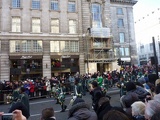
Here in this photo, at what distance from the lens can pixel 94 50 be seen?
3238cm

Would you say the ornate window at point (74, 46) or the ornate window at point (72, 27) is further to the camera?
the ornate window at point (72, 27)

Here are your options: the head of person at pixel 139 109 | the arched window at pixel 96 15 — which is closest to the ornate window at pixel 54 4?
the arched window at pixel 96 15

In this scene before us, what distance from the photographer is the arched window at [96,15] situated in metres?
33.7

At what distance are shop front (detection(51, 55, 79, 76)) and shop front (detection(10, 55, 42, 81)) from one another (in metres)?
2.16

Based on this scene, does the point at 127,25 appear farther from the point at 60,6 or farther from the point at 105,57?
the point at 60,6

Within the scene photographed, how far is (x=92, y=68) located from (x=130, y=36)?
13393 millimetres

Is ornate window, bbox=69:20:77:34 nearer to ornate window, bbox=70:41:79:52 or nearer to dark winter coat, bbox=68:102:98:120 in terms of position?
ornate window, bbox=70:41:79:52

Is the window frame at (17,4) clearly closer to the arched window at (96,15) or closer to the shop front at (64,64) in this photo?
the shop front at (64,64)

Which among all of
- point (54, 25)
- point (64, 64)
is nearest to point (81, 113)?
point (64, 64)

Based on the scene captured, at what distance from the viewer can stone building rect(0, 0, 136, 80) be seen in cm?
2742

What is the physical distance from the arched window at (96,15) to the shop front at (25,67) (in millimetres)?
11641

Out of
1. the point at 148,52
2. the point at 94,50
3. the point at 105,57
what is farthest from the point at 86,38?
the point at 148,52

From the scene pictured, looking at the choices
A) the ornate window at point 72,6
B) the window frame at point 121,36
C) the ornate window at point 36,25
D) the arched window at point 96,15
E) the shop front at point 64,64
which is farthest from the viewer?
the window frame at point 121,36

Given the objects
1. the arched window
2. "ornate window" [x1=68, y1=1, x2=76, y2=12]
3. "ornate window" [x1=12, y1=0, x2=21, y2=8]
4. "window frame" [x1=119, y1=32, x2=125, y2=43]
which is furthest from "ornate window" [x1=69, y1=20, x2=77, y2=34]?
"window frame" [x1=119, y1=32, x2=125, y2=43]
